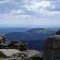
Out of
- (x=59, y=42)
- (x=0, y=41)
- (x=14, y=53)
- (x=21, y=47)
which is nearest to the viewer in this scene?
(x=59, y=42)

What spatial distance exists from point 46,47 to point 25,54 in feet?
30.6

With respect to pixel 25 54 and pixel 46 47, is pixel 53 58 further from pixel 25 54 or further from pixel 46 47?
pixel 25 54

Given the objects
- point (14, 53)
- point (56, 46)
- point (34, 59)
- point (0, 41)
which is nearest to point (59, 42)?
point (56, 46)

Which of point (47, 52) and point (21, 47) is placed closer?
point (47, 52)

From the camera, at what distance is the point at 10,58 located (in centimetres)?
2123

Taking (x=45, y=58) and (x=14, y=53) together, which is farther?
(x=14, y=53)

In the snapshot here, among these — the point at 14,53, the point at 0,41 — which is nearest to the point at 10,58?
the point at 14,53

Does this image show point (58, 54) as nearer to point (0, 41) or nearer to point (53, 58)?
point (53, 58)

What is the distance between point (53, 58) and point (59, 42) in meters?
0.77

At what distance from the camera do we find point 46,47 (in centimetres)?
1404

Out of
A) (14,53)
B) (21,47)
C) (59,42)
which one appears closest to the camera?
(59,42)

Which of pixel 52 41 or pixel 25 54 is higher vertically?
pixel 52 41

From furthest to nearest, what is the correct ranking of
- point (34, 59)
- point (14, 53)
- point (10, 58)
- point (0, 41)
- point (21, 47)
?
point (0, 41), point (21, 47), point (14, 53), point (10, 58), point (34, 59)

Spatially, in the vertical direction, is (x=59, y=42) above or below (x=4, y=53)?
above
